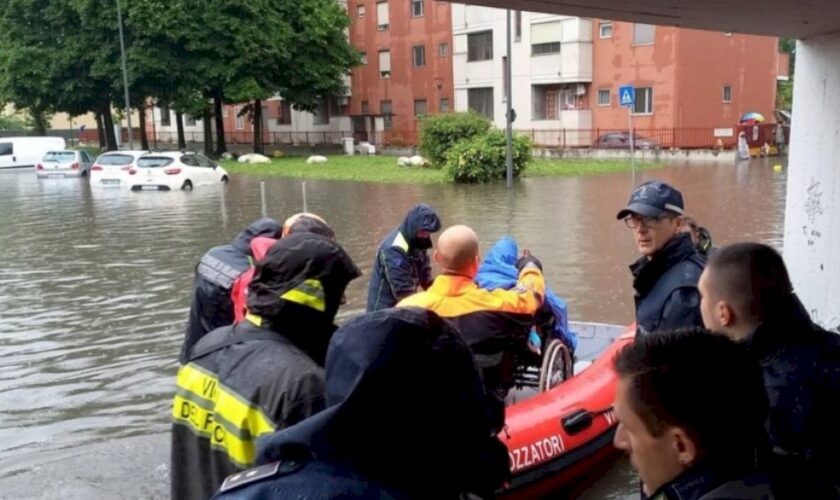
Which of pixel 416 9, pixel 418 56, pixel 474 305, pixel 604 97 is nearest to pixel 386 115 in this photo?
pixel 418 56

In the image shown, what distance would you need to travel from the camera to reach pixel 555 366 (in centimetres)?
557

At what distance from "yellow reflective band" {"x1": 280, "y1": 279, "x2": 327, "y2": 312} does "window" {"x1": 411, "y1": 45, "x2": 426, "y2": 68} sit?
48.0 meters

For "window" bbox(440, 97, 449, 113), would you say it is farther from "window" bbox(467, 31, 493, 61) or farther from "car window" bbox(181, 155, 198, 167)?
"car window" bbox(181, 155, 198, 167)

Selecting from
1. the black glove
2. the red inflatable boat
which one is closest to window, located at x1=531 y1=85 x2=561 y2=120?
the black glove

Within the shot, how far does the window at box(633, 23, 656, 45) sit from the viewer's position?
125 ft

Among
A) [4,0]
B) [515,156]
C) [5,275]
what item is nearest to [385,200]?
[515,156]

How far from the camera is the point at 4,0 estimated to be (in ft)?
143

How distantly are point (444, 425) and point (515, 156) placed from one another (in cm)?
2497

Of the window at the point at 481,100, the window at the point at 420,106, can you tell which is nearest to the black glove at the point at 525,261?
the window at the point at 481,100

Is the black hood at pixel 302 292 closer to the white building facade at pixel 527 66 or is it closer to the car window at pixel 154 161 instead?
the car window at pixel 154 161

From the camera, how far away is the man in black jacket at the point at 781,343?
219cm

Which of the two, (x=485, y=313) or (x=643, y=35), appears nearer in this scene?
(x=485, y=313)

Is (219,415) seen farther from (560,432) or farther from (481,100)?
(481,100)

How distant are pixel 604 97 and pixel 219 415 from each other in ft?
133
